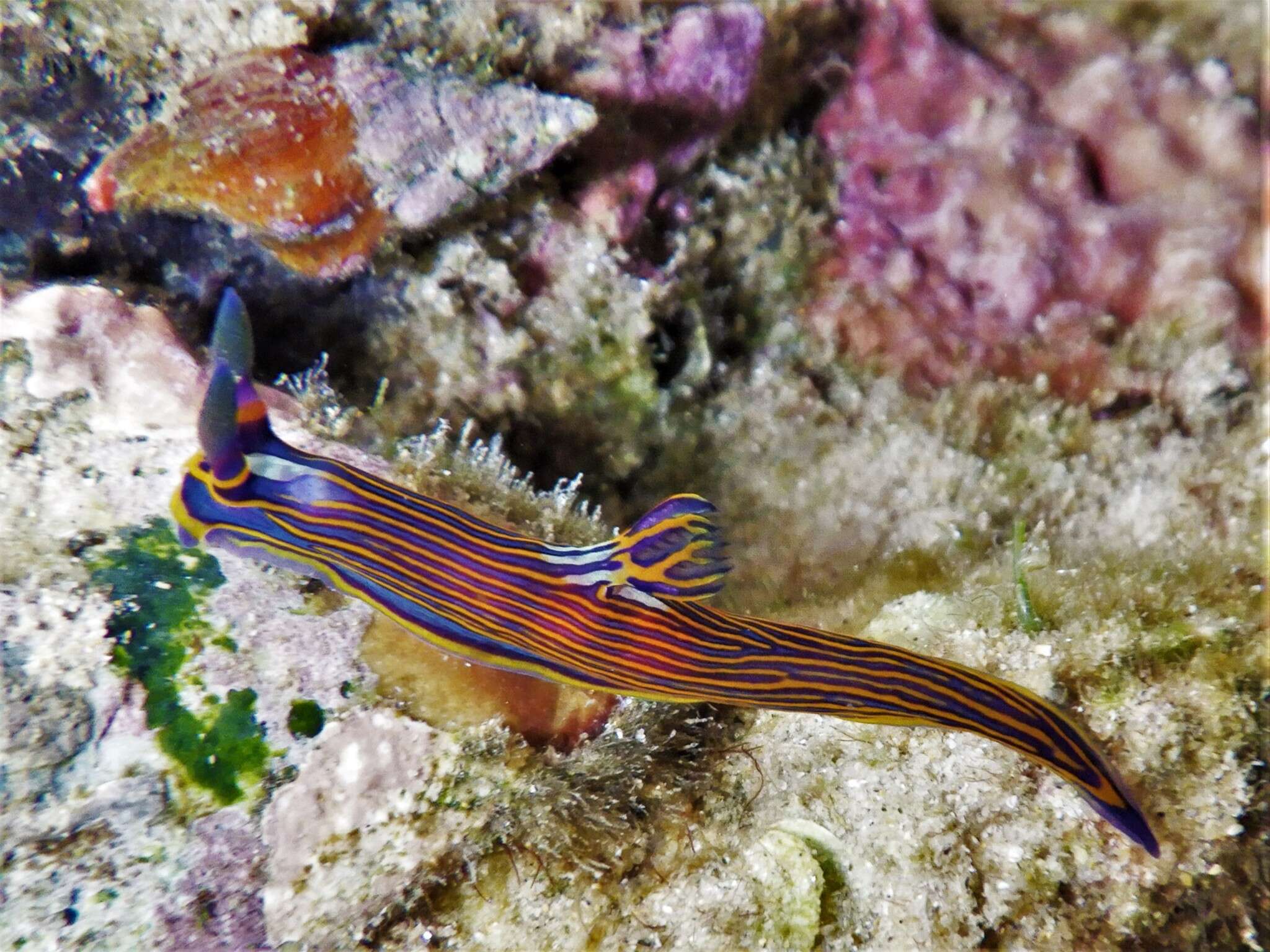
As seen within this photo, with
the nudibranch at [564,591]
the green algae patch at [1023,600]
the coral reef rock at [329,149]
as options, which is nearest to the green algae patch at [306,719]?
the nudibranch at [564,591]

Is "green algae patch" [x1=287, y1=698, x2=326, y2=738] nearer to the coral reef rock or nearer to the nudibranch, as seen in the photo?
the nudibranch

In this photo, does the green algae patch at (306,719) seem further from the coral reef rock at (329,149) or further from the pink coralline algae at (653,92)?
the pink coralline algae at (653,92)

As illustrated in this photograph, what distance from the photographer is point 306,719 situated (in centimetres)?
234

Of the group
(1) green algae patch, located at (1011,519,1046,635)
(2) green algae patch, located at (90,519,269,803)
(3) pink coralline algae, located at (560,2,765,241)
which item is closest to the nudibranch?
(2) green algae patch, located at (90,519,269,803)

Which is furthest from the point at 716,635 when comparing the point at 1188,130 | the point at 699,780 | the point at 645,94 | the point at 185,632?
the point at 1188,130

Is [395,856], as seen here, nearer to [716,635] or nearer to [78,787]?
[78,787]

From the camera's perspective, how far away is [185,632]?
236 centimetres

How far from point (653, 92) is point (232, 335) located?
6.60 ft

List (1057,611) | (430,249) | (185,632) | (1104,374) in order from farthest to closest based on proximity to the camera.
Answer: (1104,374)
(430,249)
(1057,611)
(185,632)

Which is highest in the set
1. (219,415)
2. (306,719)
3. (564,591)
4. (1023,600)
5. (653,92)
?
(653,92)

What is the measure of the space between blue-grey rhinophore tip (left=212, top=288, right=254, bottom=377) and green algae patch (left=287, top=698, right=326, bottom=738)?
3.44ft

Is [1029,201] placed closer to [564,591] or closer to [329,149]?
[564,591]

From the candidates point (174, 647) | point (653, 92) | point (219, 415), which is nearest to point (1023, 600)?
point (653, 92)

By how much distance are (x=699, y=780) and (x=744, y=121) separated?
9.48 ft
